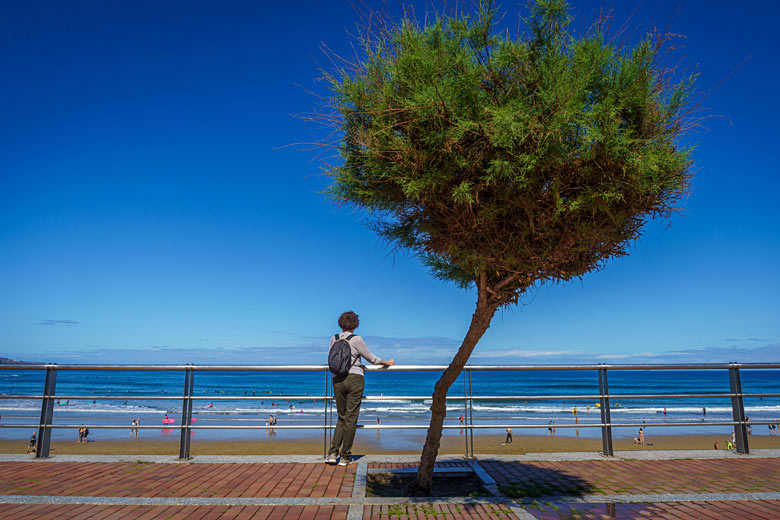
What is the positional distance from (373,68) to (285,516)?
389cm

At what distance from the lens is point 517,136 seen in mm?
3416

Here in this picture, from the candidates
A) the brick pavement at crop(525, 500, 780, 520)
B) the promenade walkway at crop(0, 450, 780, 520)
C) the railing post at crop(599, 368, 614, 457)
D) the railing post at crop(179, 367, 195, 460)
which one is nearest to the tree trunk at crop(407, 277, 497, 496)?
the promenade walkway at crop(0, 450, 780, 520)

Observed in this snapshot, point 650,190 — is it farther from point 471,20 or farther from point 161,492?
point 161,492

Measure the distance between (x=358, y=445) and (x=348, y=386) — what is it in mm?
13231

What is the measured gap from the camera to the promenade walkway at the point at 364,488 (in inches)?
166

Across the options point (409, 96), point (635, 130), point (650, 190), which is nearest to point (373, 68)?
point (409, 96)

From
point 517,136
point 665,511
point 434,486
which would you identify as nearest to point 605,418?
point 665,511

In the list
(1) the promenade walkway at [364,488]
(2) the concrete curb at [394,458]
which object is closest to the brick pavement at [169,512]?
(1) the promenade walkway at [364,488]

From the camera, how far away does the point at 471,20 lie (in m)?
3.83

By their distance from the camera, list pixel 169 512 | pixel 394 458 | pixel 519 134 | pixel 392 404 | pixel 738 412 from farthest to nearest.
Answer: pixel 392 404, pixel 738 412, pixel 394 458, pixel 169 512, pixel 519 134

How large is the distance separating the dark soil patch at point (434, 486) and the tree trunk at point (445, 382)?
166mm

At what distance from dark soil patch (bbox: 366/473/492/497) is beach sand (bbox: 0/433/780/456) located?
9716 millimetres

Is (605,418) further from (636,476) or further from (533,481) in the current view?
(533,481)

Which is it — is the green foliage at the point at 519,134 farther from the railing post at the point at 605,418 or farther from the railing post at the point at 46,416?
the railing post at the point at 46,416
